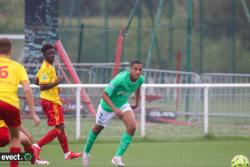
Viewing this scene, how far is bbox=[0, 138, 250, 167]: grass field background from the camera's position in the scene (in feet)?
52.0

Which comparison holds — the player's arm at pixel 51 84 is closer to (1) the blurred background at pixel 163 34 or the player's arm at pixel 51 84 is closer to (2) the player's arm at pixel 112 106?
(2) the player's arm at pixel 112 106

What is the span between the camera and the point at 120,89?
51.3 ft

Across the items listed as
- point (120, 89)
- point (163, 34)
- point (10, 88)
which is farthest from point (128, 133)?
point (163, 34)

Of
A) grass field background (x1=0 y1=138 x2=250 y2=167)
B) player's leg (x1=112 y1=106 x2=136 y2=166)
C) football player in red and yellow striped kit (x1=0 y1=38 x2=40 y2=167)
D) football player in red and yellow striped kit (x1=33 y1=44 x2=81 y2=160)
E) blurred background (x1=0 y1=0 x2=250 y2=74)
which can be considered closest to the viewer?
football player in red and yellow striped kit (x1=0 y1=38 x2=40 y2=167)

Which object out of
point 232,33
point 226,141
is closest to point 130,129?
point 226,141

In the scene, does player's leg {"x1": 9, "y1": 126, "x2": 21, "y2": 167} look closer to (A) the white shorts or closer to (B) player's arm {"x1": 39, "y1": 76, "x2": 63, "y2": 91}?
(A) the white shorts

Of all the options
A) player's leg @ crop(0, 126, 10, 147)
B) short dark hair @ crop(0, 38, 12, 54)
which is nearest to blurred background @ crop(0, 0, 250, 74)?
player's leg @ crop(0, 126, 10, 147)

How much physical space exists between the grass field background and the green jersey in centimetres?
110

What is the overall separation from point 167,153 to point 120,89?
2.75 metres

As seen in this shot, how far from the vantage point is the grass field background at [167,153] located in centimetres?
1584

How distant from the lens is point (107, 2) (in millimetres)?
31234

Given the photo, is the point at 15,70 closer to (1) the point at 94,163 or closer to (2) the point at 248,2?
(1) the point at 94,163

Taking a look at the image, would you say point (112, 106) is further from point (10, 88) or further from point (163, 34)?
point (163, 34)

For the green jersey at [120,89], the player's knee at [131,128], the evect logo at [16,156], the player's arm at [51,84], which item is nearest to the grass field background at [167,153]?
the player's knee at [131,128]
